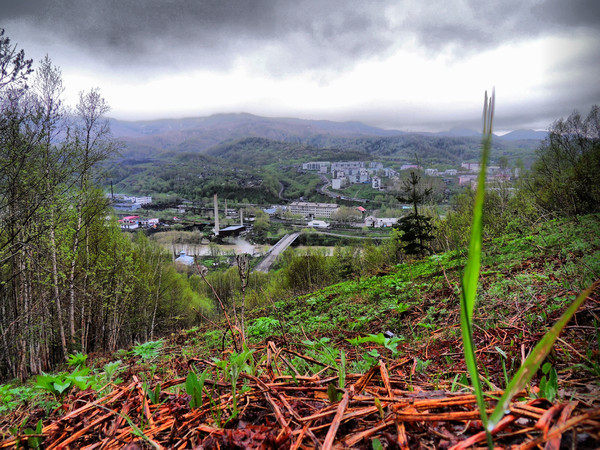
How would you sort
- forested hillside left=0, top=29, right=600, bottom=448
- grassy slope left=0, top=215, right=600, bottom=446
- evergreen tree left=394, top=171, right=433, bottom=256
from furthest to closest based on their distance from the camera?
1. evergreen tree left=394, top=171, right=433, bottom=256
2. grassy slope left=0, top=215, right=600, bottom=446
3. forested hillside left=0, top=29, right=600, bottom=448

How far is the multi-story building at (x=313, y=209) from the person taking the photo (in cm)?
9858

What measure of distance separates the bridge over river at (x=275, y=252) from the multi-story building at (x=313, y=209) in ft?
51.4

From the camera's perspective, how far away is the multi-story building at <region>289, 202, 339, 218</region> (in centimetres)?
9858

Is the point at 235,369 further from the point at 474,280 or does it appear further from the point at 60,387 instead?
the point at 474,280

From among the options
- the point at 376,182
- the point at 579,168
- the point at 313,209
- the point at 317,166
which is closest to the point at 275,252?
the point at 313,209

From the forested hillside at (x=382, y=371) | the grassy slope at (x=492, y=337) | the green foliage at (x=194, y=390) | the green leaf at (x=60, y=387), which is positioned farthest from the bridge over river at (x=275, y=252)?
the green foliage at (x=194, y=390)

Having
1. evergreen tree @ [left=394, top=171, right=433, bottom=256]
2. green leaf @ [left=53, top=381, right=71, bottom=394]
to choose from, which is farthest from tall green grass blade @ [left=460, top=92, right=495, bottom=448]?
evergreen tree @ [left=394, top=171, right=433, bottom=256]

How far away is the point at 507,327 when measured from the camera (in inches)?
65.3

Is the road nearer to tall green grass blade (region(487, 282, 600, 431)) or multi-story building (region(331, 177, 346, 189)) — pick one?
multi-story building (region(331, 177, 346, 189))

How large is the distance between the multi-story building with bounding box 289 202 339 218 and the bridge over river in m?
15.7

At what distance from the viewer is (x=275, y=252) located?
70.1 metres

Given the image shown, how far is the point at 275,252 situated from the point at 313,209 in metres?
35.0

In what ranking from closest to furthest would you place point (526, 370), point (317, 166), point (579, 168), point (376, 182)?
point (526, 370) → point (579, 168) → point (376, 182) → point (317, 166)

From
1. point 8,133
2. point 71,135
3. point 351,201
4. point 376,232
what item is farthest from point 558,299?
point 351,201
